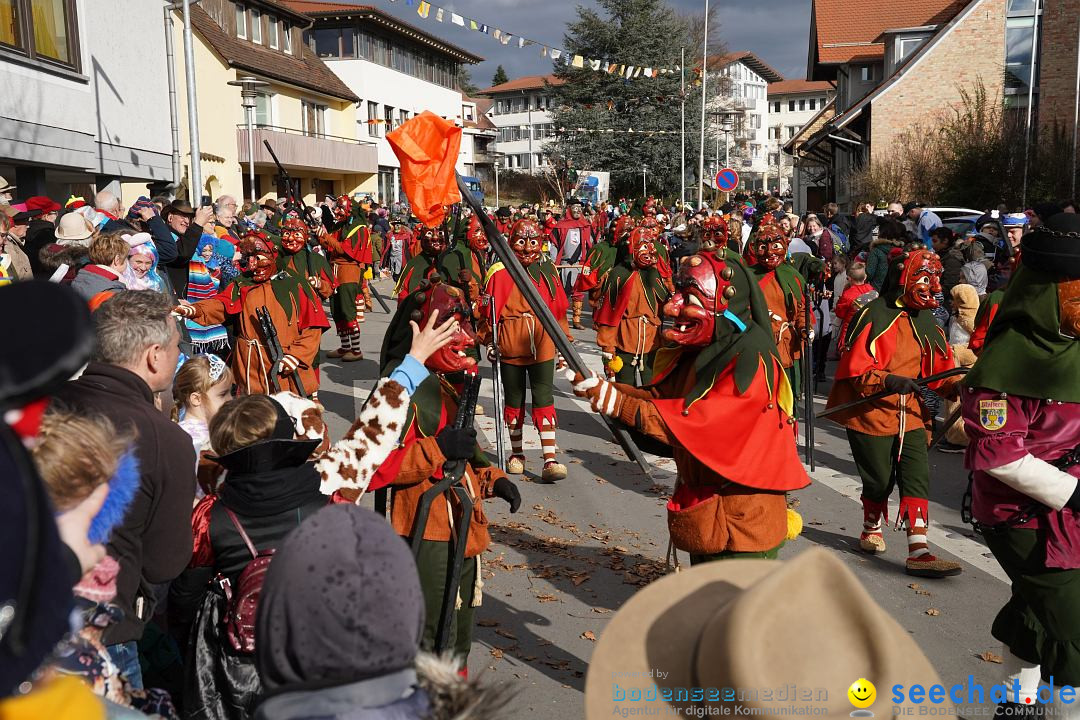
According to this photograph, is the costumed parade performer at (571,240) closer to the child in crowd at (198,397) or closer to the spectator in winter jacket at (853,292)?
the spectator in winter jacket at (853,292)

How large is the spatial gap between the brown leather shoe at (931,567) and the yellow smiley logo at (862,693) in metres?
4.97

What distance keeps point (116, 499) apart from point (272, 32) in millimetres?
41458

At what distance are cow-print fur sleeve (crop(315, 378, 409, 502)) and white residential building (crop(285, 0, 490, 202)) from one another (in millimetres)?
42290

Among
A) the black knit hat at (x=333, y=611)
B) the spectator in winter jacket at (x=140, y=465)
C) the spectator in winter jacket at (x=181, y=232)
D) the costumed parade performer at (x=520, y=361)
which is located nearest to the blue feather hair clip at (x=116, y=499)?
the spectator in winter jacket at (x=140, y=465)

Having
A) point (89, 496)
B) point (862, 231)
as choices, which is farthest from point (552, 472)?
point (862, 231)

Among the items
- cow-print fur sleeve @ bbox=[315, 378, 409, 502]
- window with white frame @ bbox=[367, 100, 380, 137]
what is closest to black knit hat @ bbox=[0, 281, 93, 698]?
cow-print fur sleeve @ bbox=[315, 378, 409, 502]

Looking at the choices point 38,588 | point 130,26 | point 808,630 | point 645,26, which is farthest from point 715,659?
point 645,26

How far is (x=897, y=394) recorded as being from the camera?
19.6 feet

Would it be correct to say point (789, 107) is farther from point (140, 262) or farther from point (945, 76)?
point (140, 262)

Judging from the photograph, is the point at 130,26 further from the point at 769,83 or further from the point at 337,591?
the point at 769,83

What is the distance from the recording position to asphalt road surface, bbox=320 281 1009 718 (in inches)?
197

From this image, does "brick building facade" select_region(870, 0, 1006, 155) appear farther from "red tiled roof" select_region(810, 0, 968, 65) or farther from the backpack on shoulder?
the backpack on shoulder

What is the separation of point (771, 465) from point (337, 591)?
271 cm

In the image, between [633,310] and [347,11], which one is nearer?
[633,310]
